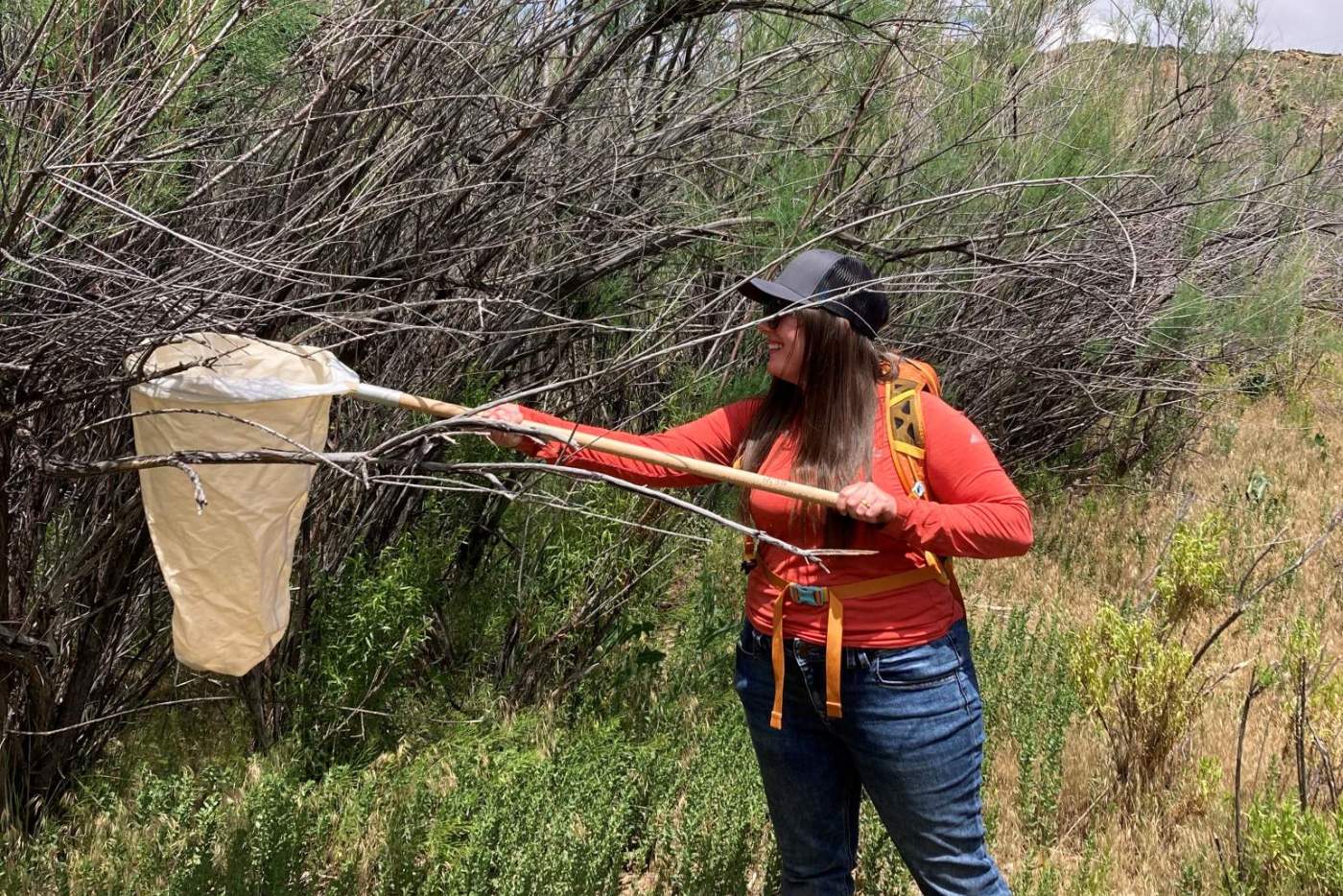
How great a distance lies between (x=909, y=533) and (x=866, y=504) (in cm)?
11

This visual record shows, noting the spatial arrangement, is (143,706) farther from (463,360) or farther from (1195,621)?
(1195,621)

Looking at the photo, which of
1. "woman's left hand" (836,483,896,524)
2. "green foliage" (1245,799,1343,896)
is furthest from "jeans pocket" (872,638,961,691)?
"green foliage" (1245,799,1343,896)

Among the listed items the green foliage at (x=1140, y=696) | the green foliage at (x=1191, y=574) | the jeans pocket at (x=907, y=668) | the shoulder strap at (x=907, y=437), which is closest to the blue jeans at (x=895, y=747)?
the jeans pocket at (x=907, y=668)

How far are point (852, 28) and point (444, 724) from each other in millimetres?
2894

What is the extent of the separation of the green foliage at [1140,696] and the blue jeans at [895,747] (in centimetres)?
187

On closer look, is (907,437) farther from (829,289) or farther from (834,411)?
(829,289)

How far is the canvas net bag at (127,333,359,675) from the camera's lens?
2.28 m

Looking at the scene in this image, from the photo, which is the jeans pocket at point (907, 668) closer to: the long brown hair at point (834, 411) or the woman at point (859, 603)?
the woman at point (859, 603)

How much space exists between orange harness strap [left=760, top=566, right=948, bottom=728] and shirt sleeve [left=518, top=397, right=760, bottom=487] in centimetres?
33

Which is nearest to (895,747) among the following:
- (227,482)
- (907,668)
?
(907,668)

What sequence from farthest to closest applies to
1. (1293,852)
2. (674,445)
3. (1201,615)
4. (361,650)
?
(1201,615), (361,650), (1293,852), (674,445)

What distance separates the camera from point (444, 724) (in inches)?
167

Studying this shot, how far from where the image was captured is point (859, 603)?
7.90 ft

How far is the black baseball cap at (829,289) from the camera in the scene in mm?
2531
